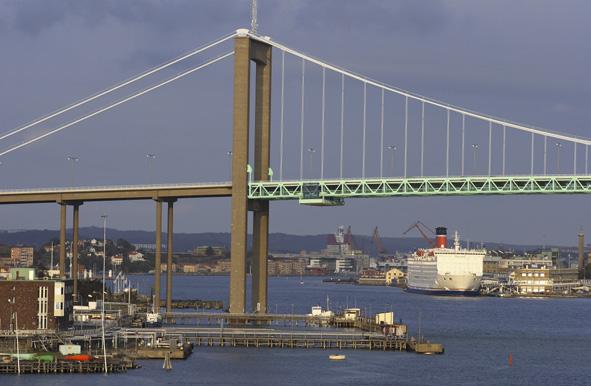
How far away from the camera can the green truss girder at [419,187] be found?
107375mm

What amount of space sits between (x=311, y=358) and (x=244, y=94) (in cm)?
2700

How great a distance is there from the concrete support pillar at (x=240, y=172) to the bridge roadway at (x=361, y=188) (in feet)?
4.21

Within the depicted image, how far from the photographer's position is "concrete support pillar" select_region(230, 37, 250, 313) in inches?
4316

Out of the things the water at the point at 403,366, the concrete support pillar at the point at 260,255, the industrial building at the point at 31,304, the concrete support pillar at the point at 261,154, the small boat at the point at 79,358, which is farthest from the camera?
the concrete support pillar at the point at 260,255

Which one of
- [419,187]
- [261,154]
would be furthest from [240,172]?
[419,187]

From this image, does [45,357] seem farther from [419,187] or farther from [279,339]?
[419,187]

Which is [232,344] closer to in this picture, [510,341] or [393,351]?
[393,351]

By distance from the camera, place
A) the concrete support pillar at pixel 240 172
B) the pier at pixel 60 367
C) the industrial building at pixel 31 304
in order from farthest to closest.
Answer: the concrete support pillar at pixel 240 172, the industrial building at pixel 31 304, the pier at pixel 60 367

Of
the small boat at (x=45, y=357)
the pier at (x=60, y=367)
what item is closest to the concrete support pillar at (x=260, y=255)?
the small boat at (x=45, y=357)

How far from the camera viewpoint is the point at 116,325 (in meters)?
100

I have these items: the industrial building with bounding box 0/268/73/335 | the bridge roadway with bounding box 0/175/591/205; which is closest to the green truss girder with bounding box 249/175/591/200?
the bridge roadway with bounding box 0/175/591/205

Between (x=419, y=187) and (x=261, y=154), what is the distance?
11.9m

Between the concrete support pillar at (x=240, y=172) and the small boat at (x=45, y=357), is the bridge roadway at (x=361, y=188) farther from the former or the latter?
the small boat at (x=45, y=357)

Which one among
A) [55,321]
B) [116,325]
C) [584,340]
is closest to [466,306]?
[584,340]
